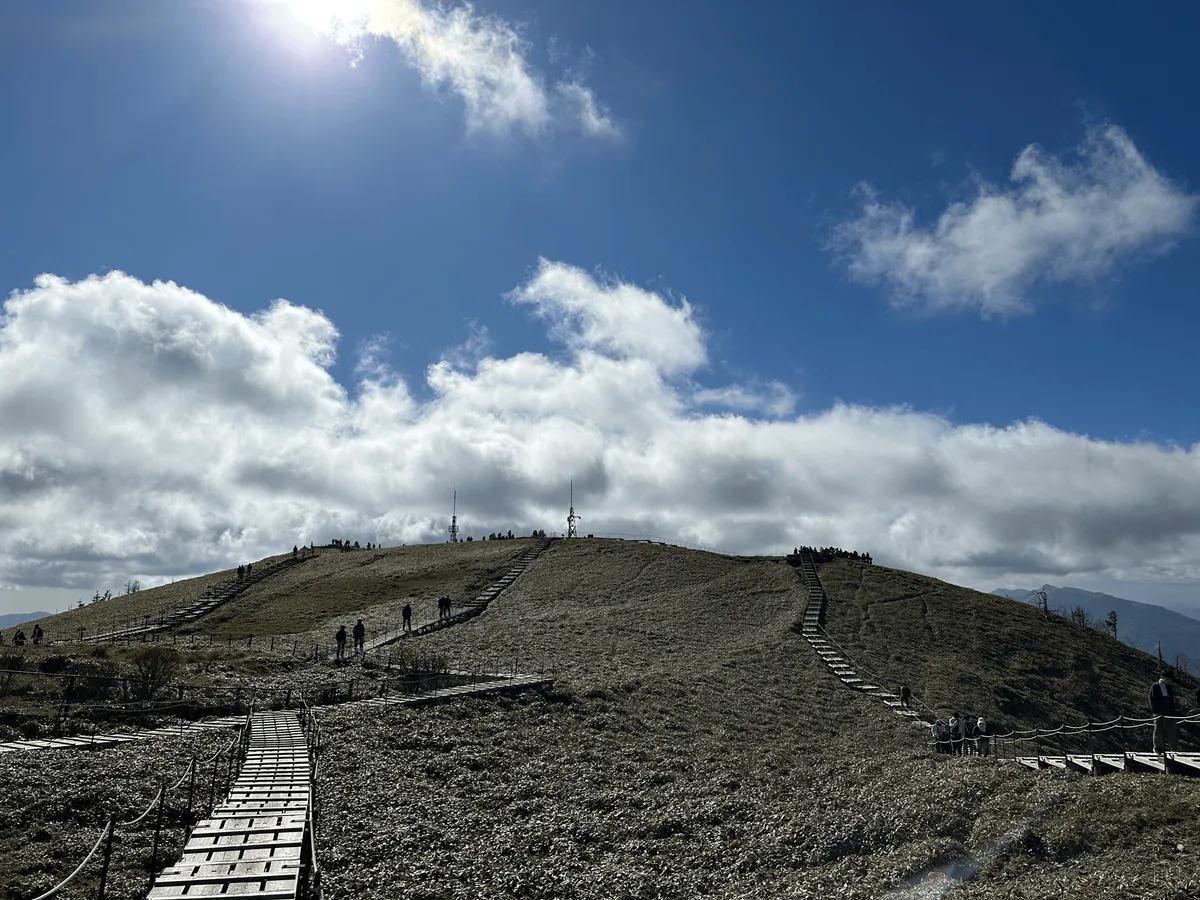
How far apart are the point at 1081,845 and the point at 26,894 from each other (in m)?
22.4

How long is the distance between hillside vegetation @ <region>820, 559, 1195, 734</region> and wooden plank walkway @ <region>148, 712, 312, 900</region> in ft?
117

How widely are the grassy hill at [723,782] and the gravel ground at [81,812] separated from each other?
0.88m

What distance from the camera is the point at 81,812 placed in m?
21.1

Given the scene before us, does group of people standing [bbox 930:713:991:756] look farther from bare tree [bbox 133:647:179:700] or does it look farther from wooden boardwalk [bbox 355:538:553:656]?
wooden boardwalk [bbox 355:538:553:656]

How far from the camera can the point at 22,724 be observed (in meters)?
28.4

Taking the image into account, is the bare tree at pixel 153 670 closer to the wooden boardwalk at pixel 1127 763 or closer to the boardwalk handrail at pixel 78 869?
the boardwalk handrail at pixel 78 869

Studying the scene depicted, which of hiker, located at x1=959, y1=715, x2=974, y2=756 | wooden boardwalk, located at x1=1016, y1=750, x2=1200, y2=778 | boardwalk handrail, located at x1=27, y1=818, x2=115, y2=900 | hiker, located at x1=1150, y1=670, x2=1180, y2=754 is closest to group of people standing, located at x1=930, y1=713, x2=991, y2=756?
hiker, located at x1=959, y1=715, x2=974, y2=756

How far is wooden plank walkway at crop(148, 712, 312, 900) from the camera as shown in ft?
41.9

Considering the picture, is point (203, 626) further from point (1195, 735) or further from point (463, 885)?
point (1195, 735)

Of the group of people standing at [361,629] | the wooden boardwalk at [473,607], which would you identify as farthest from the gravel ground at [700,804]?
the wooden boardwalk at [473,607]

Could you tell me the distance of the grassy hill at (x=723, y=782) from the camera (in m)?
19.2

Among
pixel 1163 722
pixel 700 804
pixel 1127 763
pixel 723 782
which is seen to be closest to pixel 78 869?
pixel 700 804

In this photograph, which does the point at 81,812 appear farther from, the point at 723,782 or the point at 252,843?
the point at 723,782

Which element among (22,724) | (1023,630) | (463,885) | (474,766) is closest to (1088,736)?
(1023,630)
